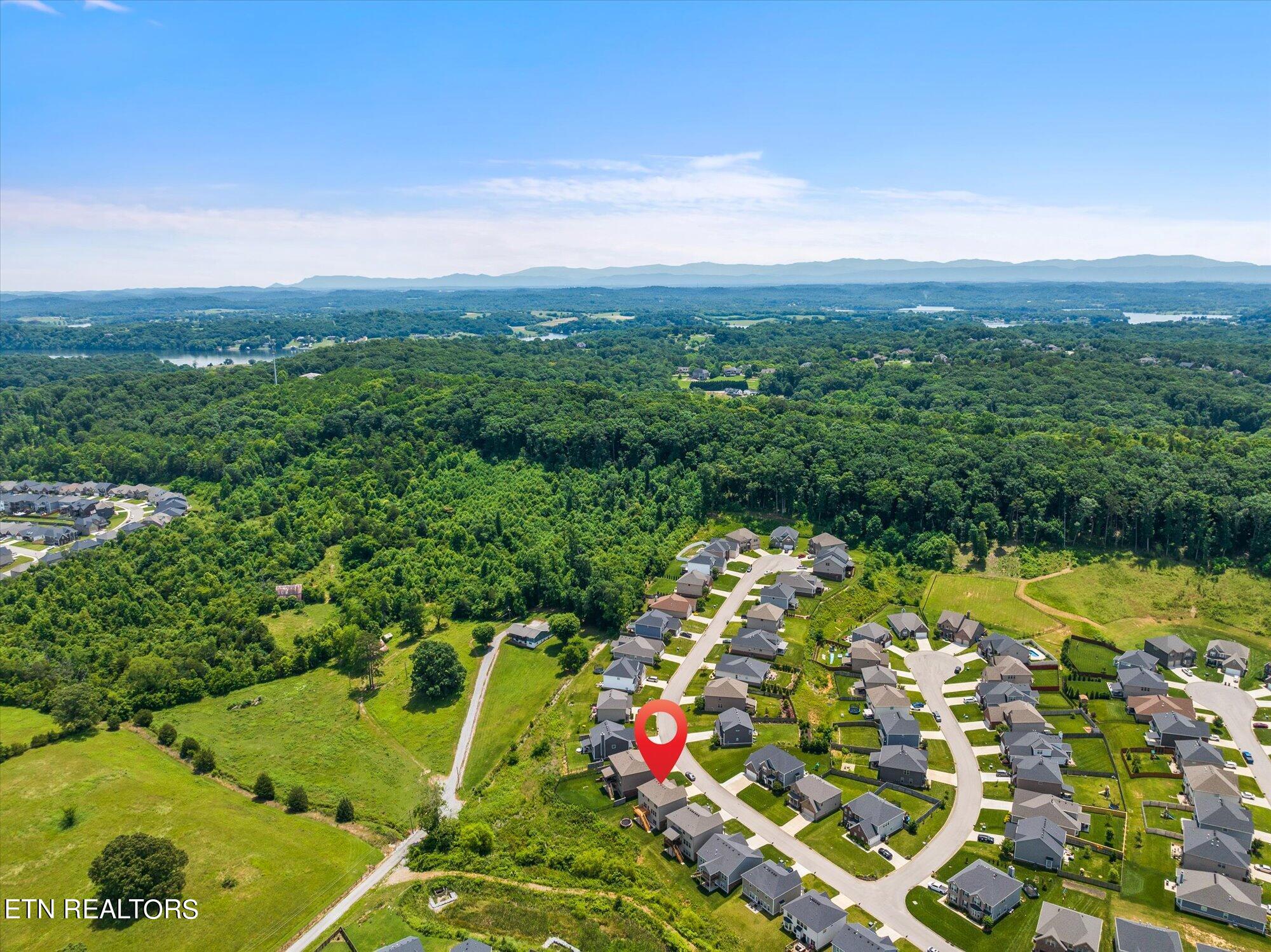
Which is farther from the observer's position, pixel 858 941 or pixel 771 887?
pixel 771 887

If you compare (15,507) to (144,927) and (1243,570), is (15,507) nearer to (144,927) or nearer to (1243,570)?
(144,927)

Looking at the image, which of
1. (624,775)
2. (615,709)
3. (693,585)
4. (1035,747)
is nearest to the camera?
(624,775)

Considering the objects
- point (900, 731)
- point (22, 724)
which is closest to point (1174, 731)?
point (900, 731)

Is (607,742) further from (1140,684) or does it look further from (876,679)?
(1140,684)

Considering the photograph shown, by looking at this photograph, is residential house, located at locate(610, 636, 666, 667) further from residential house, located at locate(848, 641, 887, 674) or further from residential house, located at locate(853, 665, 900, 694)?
residential house, located at locate(853, 665, 900, 694)

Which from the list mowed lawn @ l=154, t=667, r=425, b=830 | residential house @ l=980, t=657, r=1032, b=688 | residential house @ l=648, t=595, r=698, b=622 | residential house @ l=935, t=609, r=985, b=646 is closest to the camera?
mowed lawn @ l=154, t=667, r=425, b=830

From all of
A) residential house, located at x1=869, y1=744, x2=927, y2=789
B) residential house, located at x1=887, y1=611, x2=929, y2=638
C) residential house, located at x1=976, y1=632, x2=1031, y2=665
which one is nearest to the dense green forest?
residential house, located at x1=887, y1=611, x2=929, y2=638
